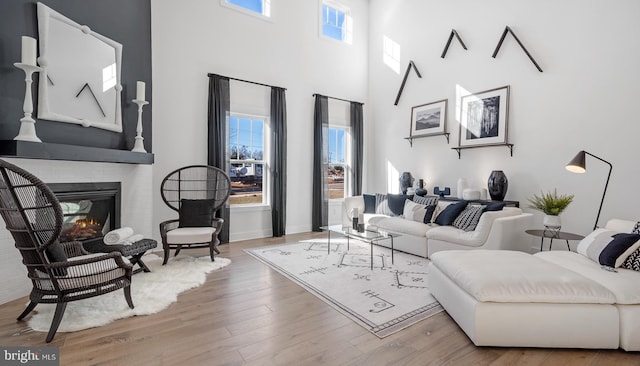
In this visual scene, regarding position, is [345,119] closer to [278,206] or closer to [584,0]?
[278,206]

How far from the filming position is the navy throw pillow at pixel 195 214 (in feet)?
13.6

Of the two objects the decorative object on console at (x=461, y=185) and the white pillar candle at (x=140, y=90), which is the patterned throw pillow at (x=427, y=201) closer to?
the decorative object on console at (x=461, y=185)

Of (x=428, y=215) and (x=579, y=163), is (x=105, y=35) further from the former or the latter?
(x=579, y=163)

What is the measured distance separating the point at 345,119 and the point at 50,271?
543 centimetres

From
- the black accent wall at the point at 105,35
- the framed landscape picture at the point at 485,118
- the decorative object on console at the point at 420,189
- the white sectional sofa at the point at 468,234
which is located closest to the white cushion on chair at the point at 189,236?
the black accent wall at the point at 105,35

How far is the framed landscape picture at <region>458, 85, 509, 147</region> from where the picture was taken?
463cm

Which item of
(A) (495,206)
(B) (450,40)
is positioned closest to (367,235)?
(A) (495,206)

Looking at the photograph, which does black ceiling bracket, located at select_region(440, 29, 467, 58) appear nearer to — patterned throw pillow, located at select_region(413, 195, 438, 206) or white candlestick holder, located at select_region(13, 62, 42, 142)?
patterned throw pillow, located at select_region(413, 195, 438, 206)

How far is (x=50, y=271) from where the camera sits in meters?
2.14

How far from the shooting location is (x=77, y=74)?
333 cm

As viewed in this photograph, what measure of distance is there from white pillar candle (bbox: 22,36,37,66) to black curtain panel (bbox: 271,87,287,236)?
3319 millimetres

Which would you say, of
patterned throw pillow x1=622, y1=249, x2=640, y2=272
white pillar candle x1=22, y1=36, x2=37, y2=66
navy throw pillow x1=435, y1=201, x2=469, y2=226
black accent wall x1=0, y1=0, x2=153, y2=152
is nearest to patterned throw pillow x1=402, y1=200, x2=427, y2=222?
navy throw pillow x1=435, y1=201, x2=469, y2=226

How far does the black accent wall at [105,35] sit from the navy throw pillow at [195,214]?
1.06 m

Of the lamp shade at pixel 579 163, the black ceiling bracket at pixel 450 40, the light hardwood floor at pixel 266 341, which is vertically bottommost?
the light hardwood floor at pixel 266 341
